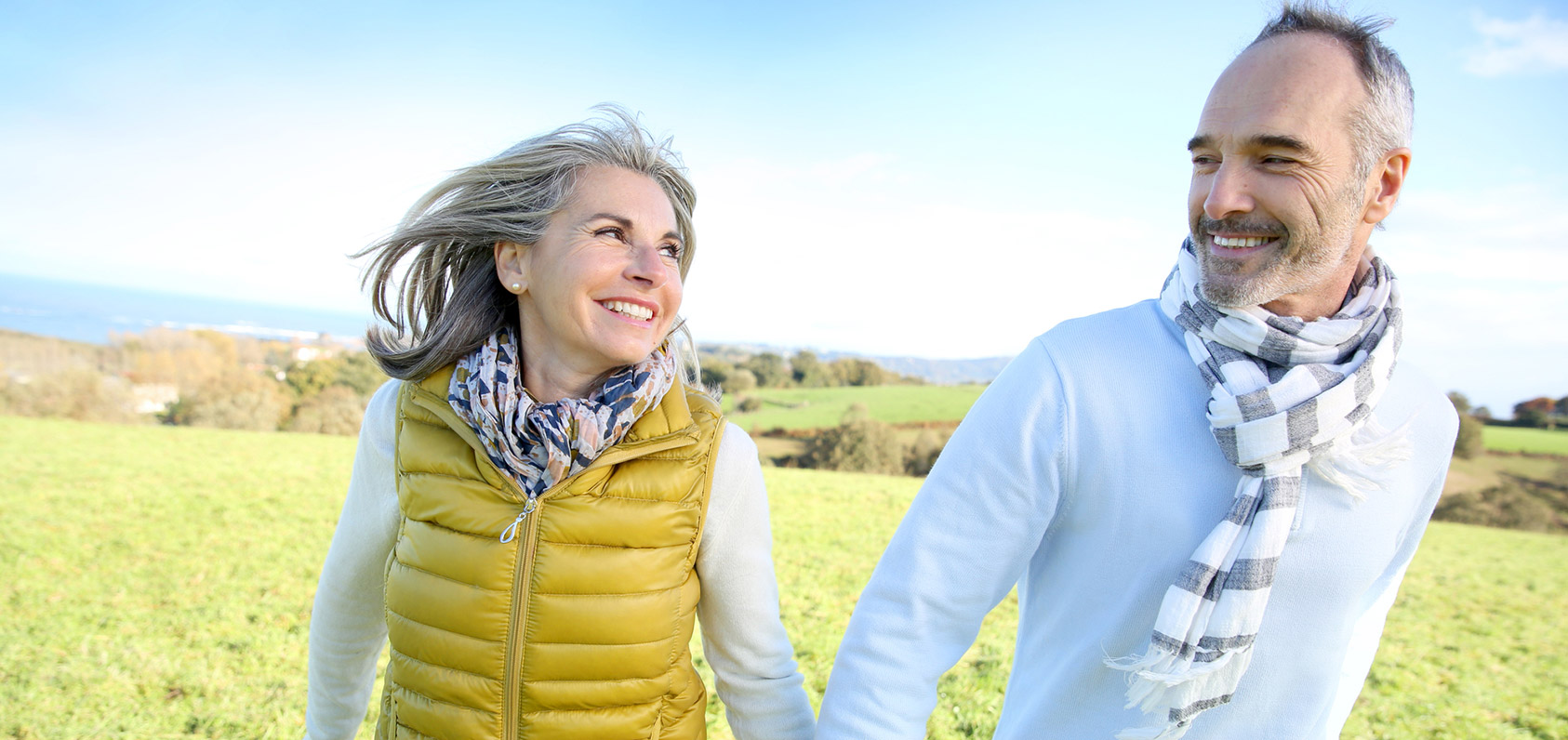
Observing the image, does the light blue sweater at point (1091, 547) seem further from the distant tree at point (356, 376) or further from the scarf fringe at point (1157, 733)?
the distant tree at point (356, 376)

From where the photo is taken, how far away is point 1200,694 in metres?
1.40

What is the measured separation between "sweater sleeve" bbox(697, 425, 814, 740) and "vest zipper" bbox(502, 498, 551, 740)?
38 centimetres

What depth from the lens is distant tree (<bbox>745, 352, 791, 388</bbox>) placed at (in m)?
23.7

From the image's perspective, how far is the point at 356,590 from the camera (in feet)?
6.17

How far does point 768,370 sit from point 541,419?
22.4 m

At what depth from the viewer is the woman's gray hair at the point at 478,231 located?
5.81 ft

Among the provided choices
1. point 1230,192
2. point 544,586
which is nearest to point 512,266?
point 544,586

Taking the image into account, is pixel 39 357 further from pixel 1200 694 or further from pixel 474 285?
pixel 1200 694

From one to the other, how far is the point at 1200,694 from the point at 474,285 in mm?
1874

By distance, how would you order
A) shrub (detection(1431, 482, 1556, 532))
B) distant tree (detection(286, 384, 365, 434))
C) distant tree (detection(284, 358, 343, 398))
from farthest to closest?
1. distant tree (detection(284, 358, 343, 398))
2. distant tree (detection(286, 384, 365, 434))
3. shrub (detection(1431, 482, 1556, 532))

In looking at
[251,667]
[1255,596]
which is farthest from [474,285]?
[251,667]

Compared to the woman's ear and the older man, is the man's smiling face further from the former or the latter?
the woman's ear

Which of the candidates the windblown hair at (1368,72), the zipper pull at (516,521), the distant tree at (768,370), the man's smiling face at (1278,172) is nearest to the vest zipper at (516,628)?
the zipper pull at (516,521)

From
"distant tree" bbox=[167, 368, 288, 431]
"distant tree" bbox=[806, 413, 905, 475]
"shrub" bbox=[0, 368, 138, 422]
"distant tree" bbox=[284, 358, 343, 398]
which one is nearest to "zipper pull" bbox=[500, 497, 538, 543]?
"distant tree" bbox=[806, 413, 905, 475]
